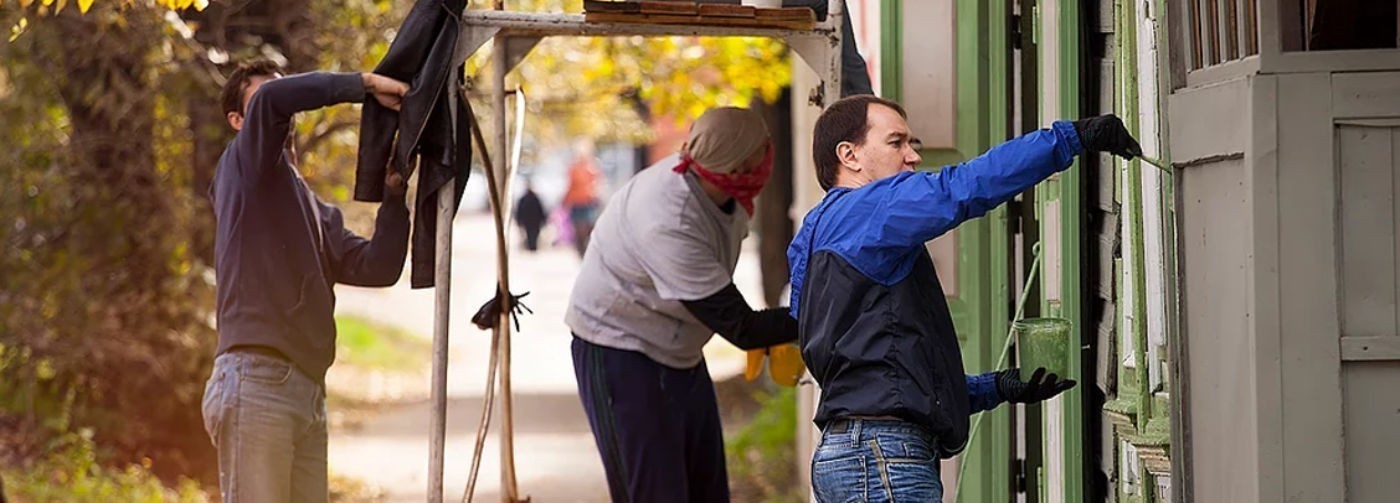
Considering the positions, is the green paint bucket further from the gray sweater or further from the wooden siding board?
the gray sweater

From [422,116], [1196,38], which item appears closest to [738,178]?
[422,116]

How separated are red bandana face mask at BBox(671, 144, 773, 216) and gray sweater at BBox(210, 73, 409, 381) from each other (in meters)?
0.92

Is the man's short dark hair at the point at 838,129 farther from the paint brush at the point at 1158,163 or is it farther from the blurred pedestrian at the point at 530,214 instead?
the blurred pedestrian at the point at 530,214

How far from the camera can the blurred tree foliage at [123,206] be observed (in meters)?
8.55

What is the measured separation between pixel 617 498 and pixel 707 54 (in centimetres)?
643

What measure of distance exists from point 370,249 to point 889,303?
2.19 m

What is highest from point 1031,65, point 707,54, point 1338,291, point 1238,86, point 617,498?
point 707,54

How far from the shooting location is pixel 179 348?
919 centimetres

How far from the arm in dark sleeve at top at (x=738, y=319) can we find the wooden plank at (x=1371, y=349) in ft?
8.24

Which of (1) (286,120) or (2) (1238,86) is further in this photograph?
(1) (286,120)

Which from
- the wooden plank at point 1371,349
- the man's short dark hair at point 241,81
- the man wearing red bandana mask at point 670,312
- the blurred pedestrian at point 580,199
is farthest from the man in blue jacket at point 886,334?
the blurred pedestrian at point 580,199

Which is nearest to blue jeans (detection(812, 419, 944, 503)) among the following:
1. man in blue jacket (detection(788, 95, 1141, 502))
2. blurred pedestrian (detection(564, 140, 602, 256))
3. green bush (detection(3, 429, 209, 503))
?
man in blue jacket (detection(788, 95, 1141, 502))

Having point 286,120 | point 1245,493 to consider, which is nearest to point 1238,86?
point 1245,493

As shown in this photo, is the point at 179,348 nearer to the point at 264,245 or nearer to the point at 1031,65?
the point at 264,245
